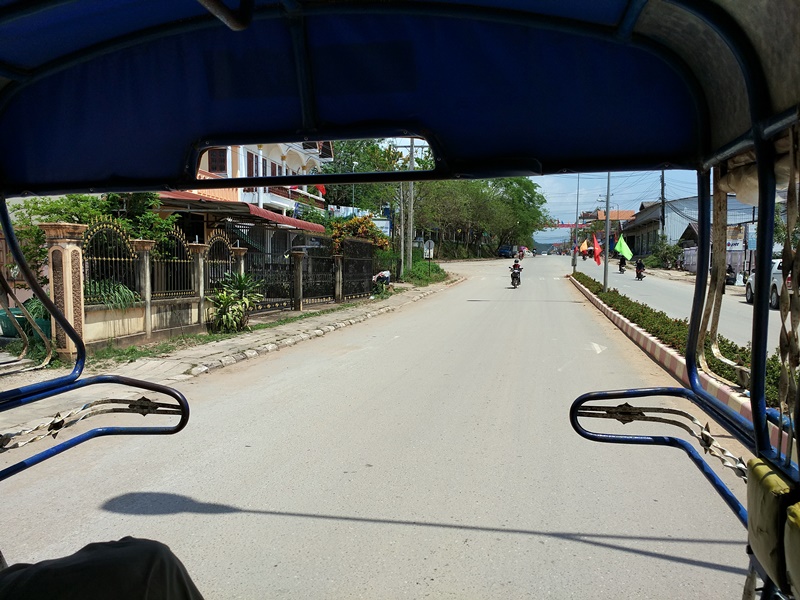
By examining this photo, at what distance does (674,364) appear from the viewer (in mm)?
8609

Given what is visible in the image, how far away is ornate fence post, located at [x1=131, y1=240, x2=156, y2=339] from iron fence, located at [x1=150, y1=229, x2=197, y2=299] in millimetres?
408

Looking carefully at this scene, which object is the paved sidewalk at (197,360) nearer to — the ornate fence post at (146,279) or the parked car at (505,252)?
the ornate fence post at (146,279)

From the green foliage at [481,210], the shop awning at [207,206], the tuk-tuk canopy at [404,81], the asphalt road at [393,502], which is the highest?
the green foliage at [481,210]

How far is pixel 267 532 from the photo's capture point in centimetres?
349

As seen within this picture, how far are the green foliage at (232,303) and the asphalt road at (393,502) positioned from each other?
499 cm

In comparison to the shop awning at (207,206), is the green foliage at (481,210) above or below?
above

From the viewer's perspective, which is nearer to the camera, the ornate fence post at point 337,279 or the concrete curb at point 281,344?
the concrete curb at point 281,344

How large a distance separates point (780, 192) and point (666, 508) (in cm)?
272

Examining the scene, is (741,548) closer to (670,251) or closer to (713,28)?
(713,28)

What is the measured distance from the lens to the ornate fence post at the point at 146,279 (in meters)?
10.1

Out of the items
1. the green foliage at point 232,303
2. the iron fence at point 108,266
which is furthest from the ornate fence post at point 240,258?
the iron fence at point 108,266

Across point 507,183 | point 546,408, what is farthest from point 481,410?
point 507,183

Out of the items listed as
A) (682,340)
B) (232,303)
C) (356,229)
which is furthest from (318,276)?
(682,340)

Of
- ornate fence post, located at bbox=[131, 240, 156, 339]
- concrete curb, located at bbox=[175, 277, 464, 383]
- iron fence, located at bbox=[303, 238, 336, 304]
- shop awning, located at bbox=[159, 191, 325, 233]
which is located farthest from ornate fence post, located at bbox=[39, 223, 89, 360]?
→ iron fence, located at bbox=[303, 238, 336, 304]
